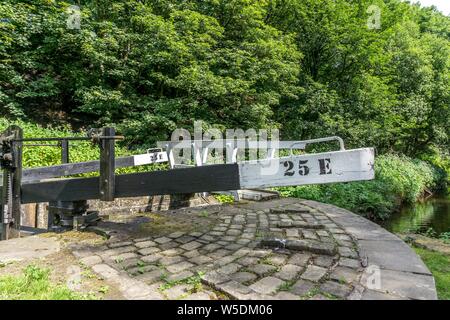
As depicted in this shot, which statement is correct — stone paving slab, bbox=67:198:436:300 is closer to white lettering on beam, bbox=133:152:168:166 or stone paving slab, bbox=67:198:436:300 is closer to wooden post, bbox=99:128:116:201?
wooden post, bbox=99:128:116:201

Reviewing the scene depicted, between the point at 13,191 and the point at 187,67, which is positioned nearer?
the point at 13,191

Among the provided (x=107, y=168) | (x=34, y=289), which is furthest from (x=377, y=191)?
(x=34, y=289)

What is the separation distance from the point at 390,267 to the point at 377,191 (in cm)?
759

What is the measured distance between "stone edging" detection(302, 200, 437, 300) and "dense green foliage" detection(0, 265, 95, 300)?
1.81 meters

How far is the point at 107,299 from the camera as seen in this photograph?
1744mm

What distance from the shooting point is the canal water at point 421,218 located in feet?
23.2

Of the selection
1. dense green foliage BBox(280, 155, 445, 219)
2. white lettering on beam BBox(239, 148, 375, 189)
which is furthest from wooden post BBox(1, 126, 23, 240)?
dense green foliage BBox(280, 155, 445, 219)

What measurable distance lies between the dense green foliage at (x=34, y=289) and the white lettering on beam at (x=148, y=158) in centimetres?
257

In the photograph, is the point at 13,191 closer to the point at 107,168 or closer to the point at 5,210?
the point at 5,210

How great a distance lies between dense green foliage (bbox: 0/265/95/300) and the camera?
174 cm

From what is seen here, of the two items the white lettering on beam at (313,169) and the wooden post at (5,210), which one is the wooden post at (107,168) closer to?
the white lettering on beam at (313,169)

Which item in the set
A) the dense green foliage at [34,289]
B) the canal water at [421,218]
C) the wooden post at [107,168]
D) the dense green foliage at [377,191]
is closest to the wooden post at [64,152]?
the wooden post at [107,168]

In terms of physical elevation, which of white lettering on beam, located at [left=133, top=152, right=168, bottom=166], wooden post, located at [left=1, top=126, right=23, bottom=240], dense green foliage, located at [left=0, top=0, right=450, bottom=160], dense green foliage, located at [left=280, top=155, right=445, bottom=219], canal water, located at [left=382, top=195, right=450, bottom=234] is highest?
dense green foliage, located at [left=0, top=0, right=450, bottom=160]

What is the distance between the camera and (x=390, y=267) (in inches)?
86.9
